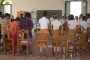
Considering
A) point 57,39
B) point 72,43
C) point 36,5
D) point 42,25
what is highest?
point 36,5

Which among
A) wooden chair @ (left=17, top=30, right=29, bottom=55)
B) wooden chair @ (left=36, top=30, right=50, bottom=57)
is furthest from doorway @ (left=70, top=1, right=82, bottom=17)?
wooden chair @ (left=36, top=30, right=50, bottom=57)

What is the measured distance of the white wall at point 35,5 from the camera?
49.8 ft

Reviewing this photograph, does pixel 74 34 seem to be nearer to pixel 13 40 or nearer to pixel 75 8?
pixel 13 40

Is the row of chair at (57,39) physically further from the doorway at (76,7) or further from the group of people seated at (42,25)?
the doorway at (76,7)

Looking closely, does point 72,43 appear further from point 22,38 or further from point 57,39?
point 22,38

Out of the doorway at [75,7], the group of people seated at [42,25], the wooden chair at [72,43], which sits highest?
the doorway at [75,7]

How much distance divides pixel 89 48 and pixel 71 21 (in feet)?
4.46

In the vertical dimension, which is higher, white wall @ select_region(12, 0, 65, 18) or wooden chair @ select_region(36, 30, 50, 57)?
white wall @ select_region(12, 0, 65, 18)

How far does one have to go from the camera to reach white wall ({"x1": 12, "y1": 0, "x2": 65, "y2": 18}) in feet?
49.8

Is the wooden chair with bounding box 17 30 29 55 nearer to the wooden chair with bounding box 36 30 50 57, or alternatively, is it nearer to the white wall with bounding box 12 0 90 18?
the wooden chair with bounding box 36 30 50 57

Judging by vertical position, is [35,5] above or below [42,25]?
above

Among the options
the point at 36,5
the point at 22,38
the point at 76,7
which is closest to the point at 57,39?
the point at 22,38

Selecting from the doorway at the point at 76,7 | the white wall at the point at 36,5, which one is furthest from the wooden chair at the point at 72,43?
the doorway at the point at 76,7

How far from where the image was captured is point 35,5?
50.8 ft
